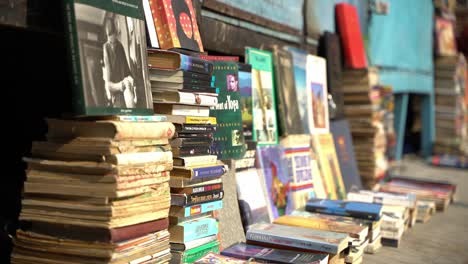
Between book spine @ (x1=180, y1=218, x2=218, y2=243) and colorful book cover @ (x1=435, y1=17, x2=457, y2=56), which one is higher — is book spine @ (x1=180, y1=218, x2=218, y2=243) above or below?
below

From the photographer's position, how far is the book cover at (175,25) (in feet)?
10.5

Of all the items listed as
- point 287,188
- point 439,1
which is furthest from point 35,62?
point 439,1

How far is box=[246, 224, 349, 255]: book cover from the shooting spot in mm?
3315

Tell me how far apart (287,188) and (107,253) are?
93.7 inches

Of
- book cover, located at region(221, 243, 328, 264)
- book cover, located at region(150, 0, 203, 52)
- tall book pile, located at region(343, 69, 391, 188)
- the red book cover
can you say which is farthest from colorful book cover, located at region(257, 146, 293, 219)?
the red book cover

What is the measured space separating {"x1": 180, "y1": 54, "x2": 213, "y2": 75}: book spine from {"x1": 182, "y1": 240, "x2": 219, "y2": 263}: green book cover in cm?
98

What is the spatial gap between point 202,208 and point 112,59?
100cm

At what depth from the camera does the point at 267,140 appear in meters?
4.55

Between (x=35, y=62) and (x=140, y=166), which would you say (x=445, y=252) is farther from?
(x=35, y=62)

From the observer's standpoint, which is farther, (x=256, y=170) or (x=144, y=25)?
(x=256, y=170)

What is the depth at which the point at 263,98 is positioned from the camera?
4.57 metres

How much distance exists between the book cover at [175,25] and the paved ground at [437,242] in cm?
201

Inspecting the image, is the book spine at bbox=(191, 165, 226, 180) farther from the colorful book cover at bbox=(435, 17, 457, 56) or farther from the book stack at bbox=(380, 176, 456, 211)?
the colorful book cover at bbox=(435, 17, 457, 56)

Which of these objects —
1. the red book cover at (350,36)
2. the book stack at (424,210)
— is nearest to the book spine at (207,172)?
the book stack at (424,210)
